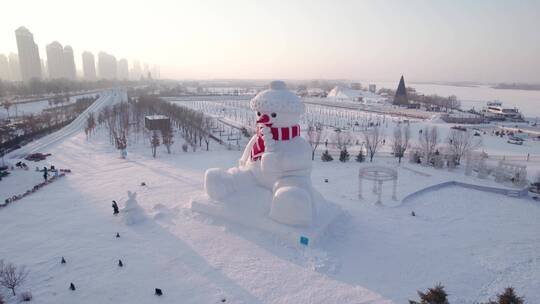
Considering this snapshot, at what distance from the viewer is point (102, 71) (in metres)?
166

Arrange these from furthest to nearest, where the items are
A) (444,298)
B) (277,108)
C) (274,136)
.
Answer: (274,136) → (277,108) → (444,298)

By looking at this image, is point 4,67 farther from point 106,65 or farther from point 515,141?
point 515,141

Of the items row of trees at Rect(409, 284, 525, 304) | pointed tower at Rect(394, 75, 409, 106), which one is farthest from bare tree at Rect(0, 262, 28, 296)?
pointed tower at Rect(394, 75, 409, 106)

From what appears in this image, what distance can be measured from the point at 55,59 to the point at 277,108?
441ft

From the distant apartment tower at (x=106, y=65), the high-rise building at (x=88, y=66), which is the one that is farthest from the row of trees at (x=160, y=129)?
the distant apartment tower at (x=106, y=65)

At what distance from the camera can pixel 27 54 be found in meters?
93.4

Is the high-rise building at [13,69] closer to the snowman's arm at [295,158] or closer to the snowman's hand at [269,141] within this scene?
the snowman's hand at [269,141]

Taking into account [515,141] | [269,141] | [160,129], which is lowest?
[515,141]

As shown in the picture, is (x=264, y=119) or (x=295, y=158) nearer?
(x=295, y=158)

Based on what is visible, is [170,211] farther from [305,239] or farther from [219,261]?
[305,239]

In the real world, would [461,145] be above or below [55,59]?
below

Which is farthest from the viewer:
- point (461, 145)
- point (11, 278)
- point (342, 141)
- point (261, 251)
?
point (342, 141)

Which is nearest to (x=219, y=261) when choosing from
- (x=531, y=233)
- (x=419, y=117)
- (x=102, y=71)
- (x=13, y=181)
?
(x=531, y=233)

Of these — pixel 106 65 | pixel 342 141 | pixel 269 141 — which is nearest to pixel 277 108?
pixel 269 141
